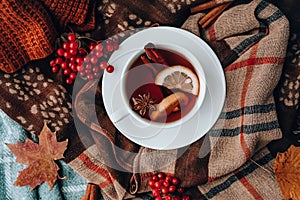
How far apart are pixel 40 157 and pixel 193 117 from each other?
1.22ft

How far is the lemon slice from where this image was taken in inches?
41.8

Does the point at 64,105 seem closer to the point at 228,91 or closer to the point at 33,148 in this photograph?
the point at 33,148

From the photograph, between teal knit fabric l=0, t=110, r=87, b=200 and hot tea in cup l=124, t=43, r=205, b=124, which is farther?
teal knit fabric l=0, t=110, r=87, b=200

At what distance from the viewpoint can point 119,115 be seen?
1067 millimetres

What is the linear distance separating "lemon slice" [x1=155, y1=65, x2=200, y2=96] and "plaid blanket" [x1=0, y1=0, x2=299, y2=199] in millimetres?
83

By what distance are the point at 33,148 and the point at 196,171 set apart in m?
0.38

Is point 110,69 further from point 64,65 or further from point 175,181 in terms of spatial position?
point 175,181

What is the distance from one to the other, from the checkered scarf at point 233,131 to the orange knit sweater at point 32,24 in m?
0.14

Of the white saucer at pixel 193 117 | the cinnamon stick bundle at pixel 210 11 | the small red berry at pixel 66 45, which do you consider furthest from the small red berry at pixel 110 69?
the cinnamon stick bundle at pixel 210 11

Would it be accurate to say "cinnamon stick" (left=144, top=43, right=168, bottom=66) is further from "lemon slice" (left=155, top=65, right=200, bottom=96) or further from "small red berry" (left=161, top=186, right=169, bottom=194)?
"small red berry" (left=161, top=186, right=169, bottom=194)

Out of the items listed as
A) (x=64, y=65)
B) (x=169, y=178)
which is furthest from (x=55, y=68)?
(x=169, y=178)

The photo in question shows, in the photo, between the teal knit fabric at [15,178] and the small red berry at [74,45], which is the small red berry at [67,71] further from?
the teal knit fabric at [15,178]

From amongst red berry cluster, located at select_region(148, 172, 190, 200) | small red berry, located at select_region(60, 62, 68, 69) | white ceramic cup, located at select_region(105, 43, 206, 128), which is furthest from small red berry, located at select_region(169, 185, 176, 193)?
small red berry, located at select_region(60, 62, 68, 69)

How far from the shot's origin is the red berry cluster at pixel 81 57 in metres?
1.09
